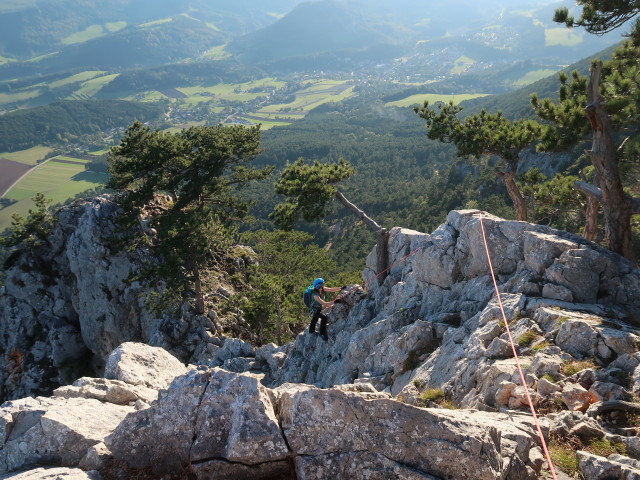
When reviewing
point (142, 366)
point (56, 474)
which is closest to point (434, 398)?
point (56, 474)

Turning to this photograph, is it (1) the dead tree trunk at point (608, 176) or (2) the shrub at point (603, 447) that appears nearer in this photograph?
(2) the shrub at point (603, 447)

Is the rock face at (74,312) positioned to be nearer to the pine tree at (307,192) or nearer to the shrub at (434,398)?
the pine tree at (307,192)

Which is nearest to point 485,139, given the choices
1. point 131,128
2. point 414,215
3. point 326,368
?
point 326,368

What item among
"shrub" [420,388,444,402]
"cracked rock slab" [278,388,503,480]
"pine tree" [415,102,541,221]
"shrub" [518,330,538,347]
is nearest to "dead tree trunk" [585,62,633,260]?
"pine tree" [415,102,541,221]

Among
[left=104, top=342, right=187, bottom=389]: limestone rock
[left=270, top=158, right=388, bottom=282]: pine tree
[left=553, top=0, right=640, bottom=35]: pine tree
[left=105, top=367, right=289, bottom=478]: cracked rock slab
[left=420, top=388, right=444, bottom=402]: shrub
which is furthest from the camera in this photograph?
[left=270, top=158, right=388, bottom=282]: pine tree

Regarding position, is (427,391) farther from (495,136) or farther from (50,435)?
(495,136)

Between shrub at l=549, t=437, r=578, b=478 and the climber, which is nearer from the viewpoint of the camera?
shrub at l=549, t=437, r=578, b=478

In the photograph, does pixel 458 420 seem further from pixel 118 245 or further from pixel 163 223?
pixel 118 245

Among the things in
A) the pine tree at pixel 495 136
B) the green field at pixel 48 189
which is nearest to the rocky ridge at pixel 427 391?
the pine tree at pixel 495 136

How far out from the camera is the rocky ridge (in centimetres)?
624

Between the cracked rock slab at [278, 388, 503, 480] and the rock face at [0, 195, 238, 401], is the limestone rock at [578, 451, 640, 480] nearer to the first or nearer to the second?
the cracked rock slab at [278, 388, 503, 480]

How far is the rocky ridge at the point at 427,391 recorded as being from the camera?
624cm

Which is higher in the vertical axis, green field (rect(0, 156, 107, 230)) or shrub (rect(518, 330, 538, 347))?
shrub (rect(518, 330, 538, 347))

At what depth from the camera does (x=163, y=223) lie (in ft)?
101
